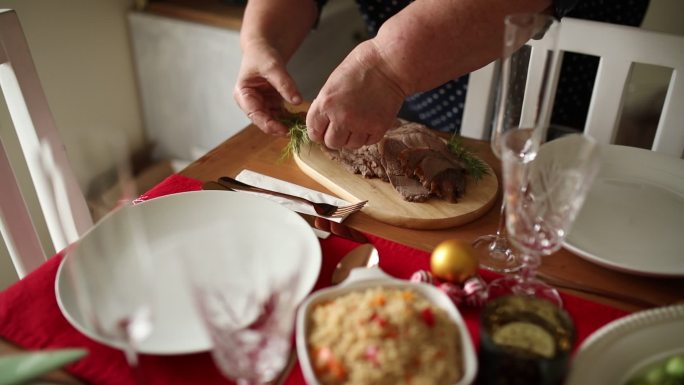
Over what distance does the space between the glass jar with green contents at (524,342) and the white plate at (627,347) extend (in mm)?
37

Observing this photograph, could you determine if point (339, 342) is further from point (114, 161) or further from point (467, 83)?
point (467, 83)

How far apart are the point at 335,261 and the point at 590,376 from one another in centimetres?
37

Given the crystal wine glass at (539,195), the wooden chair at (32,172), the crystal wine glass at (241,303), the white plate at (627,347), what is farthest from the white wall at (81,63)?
the white plate at (627,347)

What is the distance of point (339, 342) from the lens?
585 mm

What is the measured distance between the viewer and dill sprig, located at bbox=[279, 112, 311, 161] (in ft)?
3.65

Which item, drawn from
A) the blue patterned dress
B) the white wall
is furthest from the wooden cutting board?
the white wall

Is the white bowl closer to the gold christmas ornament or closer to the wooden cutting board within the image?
the gold christmas ornament

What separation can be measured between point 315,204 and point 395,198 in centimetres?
14

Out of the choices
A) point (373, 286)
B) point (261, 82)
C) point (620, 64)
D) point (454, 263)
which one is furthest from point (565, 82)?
point (373, 286)

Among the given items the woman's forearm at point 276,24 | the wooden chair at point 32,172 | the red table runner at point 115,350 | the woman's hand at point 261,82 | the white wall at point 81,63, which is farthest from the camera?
the white wall at point 81,63

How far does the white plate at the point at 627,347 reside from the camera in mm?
609

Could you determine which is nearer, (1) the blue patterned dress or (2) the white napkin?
(2) the white napkin

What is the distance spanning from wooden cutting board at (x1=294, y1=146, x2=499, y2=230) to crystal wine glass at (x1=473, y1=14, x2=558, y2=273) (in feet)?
0.24

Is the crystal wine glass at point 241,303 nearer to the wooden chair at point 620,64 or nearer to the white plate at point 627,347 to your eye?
the white plate at point 627,347
